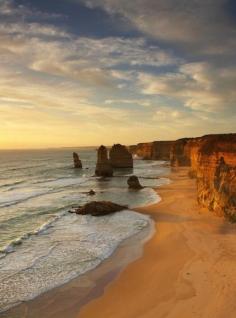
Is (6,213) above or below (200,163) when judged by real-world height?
below

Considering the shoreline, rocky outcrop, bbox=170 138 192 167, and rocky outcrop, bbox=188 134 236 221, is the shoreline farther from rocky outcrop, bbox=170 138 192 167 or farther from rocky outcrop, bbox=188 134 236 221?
rocky outcrop, bbox=170 138 192 167

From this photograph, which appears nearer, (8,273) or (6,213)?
(8,273)

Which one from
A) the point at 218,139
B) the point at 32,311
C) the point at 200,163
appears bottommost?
the point at 32,311

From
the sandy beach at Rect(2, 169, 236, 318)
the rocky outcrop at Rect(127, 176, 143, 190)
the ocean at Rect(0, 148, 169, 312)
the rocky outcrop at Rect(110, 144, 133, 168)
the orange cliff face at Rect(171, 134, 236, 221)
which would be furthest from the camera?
the rocky outcrop at Rect(110, 144, 133, 168)

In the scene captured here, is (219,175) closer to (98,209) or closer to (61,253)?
(98,209)

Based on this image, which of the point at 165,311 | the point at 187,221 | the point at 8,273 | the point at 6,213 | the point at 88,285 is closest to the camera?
the point at 165,311

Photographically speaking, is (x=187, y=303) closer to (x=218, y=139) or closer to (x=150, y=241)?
(x=150, y=241)

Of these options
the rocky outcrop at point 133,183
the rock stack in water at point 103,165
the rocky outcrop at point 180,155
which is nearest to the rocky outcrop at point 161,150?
the rocky outcrop at point 180,155

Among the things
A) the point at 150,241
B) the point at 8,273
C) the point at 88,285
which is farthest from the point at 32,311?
the point at 150,241

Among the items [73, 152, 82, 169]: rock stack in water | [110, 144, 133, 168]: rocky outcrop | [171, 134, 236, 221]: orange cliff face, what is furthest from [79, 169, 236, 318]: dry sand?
[73, 152, 82, 169]: rock stack in water
